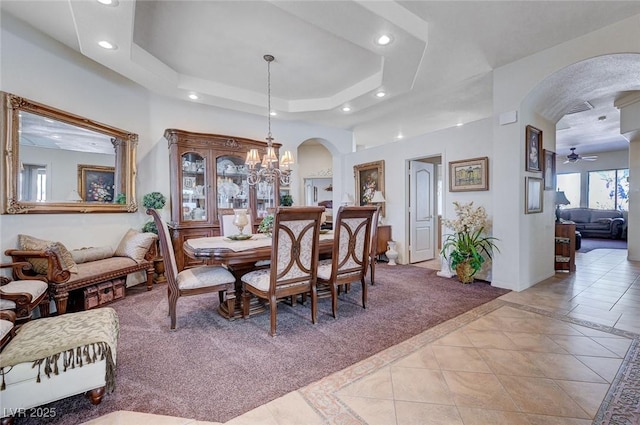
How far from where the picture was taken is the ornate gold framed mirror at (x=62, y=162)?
262cm

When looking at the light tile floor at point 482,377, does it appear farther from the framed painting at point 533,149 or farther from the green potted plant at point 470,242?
the framed painting at point 533,149

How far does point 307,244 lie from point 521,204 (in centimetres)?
282

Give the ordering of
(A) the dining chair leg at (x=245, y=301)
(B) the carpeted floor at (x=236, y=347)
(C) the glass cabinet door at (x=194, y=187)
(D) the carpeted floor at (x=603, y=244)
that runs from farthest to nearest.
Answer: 1. (D) the carpeted floor at (x=603, y=244)
2. (C) the glass cabinet door at (x=194, y=187)
3. (A) the dining chair leg at (x=245, y=301)
4. (B) the carpeted floor at (x=236, y=347)

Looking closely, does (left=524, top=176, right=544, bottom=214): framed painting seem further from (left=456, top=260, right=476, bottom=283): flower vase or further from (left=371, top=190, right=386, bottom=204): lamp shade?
(left=371, top=190, right=386, bottom=204): lamp shade

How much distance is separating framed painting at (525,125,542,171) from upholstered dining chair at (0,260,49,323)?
17.1 feet

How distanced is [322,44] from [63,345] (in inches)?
133

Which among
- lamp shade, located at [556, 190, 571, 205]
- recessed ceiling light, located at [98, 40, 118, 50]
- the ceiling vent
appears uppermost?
the ceiling vent

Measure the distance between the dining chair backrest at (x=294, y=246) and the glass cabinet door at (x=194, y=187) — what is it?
8.14ft

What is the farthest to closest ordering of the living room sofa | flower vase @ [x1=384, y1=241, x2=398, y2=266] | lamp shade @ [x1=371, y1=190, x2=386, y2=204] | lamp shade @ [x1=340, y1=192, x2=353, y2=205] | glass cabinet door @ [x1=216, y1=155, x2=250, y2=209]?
the living room sofa, lamp shade @ [x1=340, y1=192, x2=353, y2=205], lamp shade @ [x1=371, y1=190, x2=386, y2=204], flower vase @ [x1=384, y1=241, x2=398, y2=266], glass cabinet door @ [x1=216, y1=155, x2=250, y2=209]

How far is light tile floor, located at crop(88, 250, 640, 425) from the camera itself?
1.43 m

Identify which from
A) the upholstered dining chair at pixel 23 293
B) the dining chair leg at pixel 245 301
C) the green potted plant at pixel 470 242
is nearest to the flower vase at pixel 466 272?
the green potted plant at pixel 470 242

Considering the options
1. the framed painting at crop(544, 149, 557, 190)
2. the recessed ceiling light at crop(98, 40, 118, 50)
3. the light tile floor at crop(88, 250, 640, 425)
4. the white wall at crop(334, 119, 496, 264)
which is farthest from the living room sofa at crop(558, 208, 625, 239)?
the recessed ceiling light at crop(98, 40, 118, 50)

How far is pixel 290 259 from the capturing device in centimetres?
231

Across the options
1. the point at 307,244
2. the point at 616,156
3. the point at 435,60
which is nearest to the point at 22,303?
the point at 307,244
